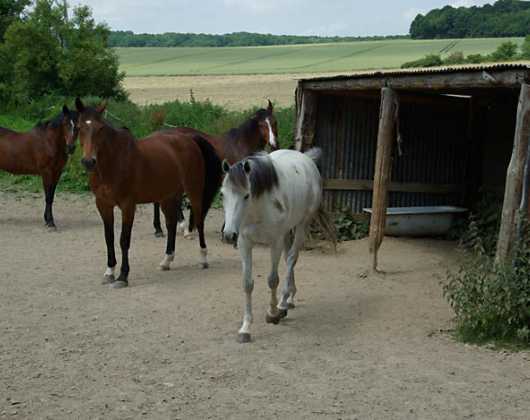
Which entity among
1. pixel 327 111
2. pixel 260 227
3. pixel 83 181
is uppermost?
pixel 327 111

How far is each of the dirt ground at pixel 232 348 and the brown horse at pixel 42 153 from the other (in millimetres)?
2435

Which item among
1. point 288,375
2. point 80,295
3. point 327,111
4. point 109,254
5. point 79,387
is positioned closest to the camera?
point 79,387

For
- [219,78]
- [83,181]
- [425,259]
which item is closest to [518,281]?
[425,259]

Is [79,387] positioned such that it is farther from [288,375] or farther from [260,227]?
[260,227]

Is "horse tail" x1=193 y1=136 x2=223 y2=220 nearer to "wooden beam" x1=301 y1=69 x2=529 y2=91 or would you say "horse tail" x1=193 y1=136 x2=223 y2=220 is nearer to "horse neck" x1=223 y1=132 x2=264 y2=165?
"horse neck" x1=223 y1=132 x2=264 y2=165

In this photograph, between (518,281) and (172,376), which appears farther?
(518,281)

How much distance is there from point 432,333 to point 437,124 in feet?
20.2

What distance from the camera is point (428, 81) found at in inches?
330

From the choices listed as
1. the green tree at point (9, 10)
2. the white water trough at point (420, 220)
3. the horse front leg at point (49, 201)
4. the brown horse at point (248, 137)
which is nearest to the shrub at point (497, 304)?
the white water trough at point (420, 220)

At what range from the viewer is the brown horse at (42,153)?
12000 mm

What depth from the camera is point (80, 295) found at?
783 centimetres

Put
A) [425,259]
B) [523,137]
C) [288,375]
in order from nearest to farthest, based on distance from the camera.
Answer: [288,375], [523,137], [425,259]

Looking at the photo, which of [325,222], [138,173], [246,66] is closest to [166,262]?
[138,173]

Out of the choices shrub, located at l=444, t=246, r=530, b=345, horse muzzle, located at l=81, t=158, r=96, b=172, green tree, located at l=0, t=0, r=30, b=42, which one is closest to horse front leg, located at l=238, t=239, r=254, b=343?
shrub, located at l=444, t=246, r=530, b=345
